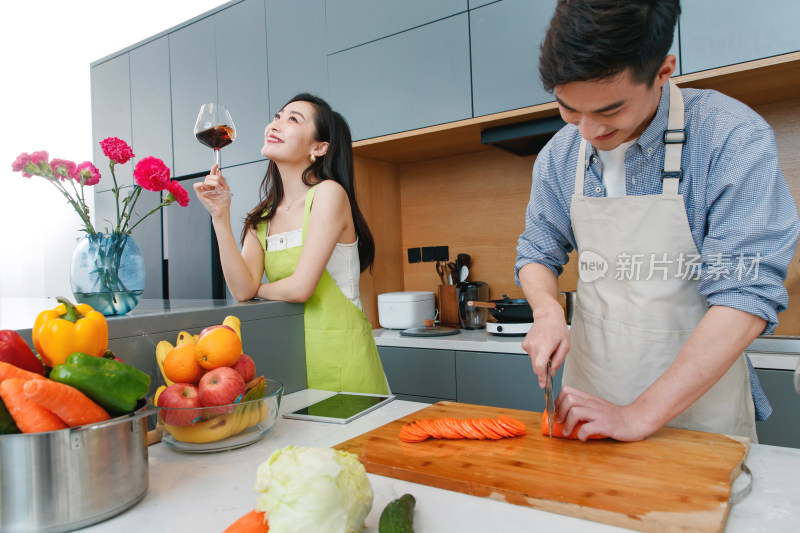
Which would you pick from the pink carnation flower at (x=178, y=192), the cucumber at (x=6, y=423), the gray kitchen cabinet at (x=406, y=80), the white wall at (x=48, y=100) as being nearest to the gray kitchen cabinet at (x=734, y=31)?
the gray kitchen cabinet at (x=406, y=80)

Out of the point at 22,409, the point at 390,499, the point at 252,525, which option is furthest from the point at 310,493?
the point at 22,409

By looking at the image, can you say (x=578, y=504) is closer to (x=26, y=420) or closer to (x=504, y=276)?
(x=26, y=420)

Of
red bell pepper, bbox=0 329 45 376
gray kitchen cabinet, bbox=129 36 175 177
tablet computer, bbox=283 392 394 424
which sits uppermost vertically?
gray kitchen cabinet, bbox=129 36 175 177

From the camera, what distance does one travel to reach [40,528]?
0.59 metres

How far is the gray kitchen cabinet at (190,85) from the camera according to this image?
307cm

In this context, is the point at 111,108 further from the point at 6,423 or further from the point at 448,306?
the point at 6,423

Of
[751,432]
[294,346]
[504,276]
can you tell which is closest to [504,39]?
[504,276]

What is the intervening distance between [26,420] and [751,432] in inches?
48.0

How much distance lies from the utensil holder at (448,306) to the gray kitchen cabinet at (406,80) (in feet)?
2.51

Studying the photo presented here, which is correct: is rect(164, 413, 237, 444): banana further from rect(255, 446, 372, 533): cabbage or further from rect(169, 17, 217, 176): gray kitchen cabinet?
rect(169, 17, 217, 176): gray kitchen cabinet

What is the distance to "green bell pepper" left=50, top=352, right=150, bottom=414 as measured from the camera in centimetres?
63

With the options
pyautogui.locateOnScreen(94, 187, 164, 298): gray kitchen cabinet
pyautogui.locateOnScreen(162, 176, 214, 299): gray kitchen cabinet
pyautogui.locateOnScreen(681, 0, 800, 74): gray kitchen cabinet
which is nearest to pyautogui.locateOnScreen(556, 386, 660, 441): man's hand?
pyautogui.locateOnScreen(681, 0, 800, 74): gray kitchen cabinet

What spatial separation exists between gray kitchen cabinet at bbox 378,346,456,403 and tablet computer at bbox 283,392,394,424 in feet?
3.33

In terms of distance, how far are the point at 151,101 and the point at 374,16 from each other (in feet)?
5.28
